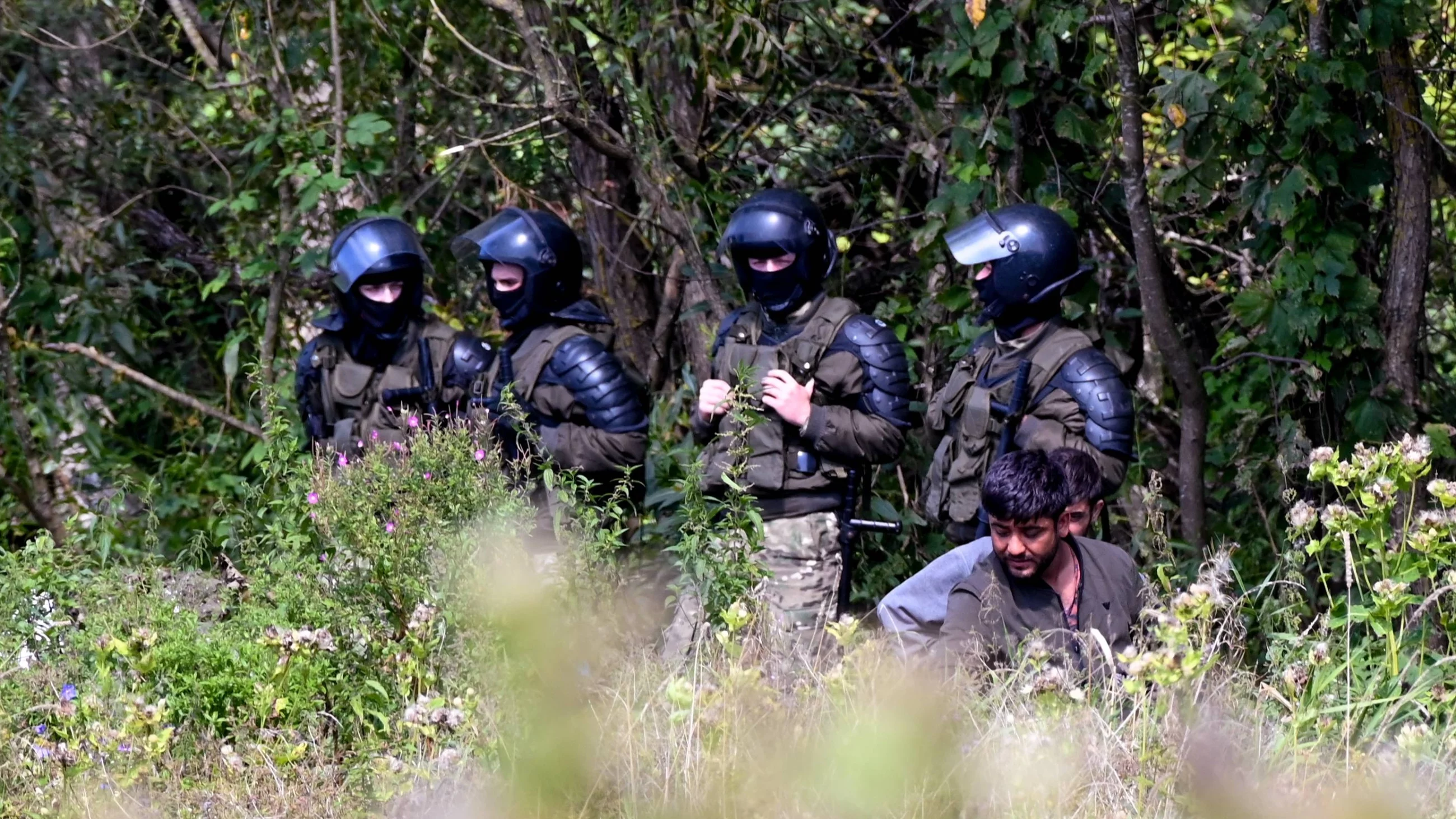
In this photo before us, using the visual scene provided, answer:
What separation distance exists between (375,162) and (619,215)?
3.44 ft

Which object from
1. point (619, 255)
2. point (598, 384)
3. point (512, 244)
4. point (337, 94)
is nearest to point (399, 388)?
point (512, 244)

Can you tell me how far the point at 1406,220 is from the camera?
503 centimetres

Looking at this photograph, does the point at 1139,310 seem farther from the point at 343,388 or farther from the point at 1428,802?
the point at 1428,802

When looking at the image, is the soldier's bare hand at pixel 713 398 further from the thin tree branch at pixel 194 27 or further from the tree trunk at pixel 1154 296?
the thin tree branch at pixel 194 27

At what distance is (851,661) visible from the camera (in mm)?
3193

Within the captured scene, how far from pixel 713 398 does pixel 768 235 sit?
529mm

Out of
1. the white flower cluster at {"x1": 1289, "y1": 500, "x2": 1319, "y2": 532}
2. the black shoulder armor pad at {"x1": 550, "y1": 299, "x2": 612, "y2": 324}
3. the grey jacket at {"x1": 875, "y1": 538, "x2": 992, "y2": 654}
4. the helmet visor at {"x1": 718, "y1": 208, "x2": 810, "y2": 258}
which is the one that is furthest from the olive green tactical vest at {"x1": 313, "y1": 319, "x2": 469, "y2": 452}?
the white flower cluster at {"x1": 1289, "y1": 500, "x2": 1319, "y2": 532}

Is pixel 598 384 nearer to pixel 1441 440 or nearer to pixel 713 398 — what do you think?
pixel 713 398

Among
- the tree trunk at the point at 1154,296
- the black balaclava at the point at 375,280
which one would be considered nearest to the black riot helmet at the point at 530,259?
the black balaclava at the point at 375,280

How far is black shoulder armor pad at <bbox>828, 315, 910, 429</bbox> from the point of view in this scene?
486 centimetres

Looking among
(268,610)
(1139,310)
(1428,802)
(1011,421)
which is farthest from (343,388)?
(1428,802)

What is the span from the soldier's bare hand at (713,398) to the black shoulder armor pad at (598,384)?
17.2 inches

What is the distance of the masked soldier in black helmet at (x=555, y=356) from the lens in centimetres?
520

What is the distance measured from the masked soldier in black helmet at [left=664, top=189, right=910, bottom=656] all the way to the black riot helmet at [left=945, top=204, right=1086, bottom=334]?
0.37 meters
